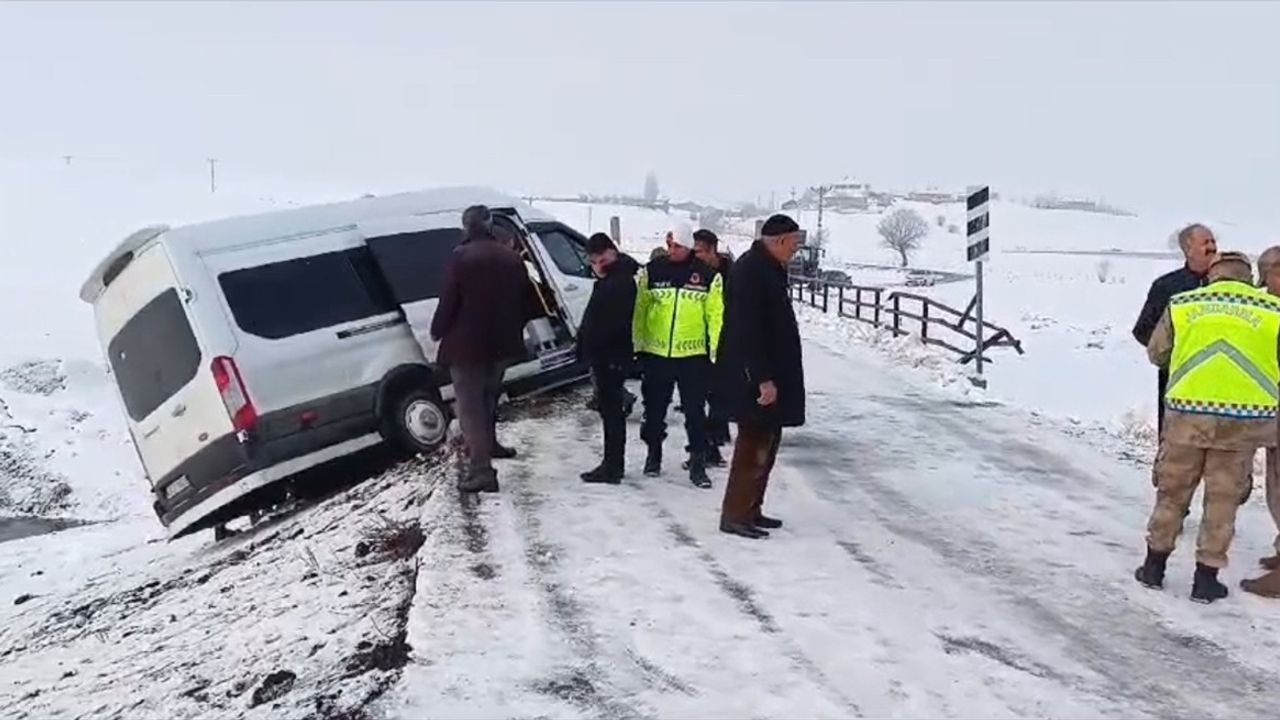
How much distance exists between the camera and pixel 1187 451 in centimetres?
580

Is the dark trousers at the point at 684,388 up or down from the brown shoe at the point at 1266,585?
up

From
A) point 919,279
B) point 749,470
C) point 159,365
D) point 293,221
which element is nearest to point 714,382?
point 749,470

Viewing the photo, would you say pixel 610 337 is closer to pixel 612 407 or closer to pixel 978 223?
pixel 612 407

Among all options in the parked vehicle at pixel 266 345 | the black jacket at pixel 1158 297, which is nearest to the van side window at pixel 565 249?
the parked vehicle at pixel 266 345

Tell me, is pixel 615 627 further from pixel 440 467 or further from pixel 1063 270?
pixel 1063 270

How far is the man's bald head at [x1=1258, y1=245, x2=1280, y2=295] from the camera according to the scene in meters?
6.18

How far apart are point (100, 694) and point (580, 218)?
298 feet

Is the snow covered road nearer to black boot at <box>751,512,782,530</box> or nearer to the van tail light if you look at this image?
black boot at <box>751,512,782,530</box>

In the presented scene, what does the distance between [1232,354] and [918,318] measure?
13.1 m

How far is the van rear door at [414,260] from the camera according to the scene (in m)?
9.40

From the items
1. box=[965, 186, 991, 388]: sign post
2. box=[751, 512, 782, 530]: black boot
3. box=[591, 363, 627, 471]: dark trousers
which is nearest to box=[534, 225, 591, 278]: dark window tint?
box=[591, 363, 627, 471]: dark trousers

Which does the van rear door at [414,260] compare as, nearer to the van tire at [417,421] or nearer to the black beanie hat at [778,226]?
the van tire at [417,421]

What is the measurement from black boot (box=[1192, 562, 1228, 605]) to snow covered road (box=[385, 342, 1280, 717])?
0.09 m

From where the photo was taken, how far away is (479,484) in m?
7.82
